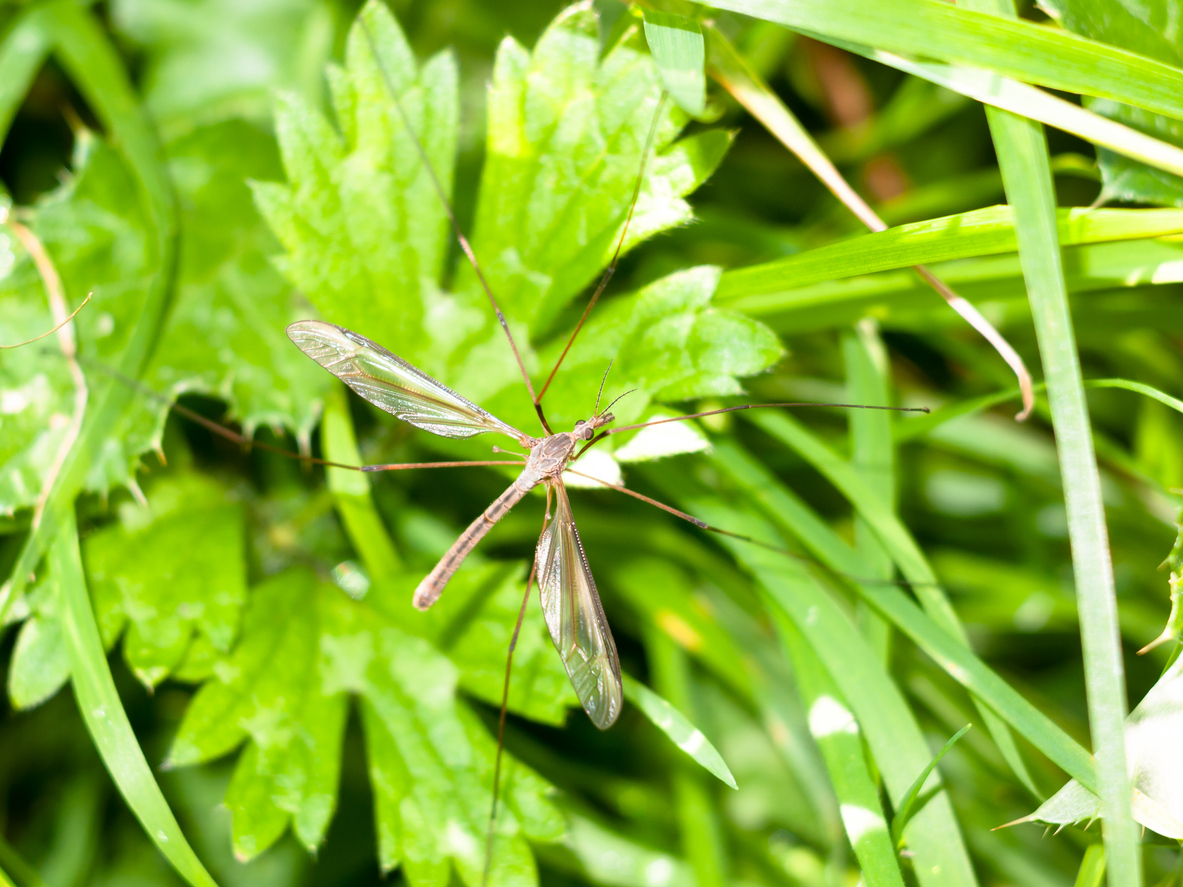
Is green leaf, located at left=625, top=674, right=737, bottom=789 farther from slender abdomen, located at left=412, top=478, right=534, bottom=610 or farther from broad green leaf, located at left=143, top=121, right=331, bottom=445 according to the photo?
broad green leaf, located at left=143, top=121, right=331, bottom=445

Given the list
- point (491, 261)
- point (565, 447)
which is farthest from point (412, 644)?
A: point (491, 261)

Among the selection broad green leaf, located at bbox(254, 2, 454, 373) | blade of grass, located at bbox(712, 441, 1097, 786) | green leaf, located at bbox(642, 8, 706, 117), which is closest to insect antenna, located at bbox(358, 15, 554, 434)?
broad green leaf, located at bbox(254, 2, 454, 373)

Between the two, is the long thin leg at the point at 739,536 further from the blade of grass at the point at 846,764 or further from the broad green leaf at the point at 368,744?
the broad green leaf at the point at 368,744

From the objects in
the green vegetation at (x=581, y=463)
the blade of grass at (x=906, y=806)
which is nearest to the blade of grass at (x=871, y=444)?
the green vegetation at (x=581, y=463)

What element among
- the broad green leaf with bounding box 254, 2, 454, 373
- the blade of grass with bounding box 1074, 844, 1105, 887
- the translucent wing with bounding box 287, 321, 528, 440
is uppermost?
the broad green leaf with bounding box 254, 2, 454, 373

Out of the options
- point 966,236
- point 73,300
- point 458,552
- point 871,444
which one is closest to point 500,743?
point 458,552

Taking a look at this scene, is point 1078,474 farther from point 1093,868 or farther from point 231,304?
point 231,304

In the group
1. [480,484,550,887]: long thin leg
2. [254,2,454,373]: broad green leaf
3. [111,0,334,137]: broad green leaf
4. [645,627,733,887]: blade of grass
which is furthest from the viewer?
[111,0,334,137]: broad green leaf
